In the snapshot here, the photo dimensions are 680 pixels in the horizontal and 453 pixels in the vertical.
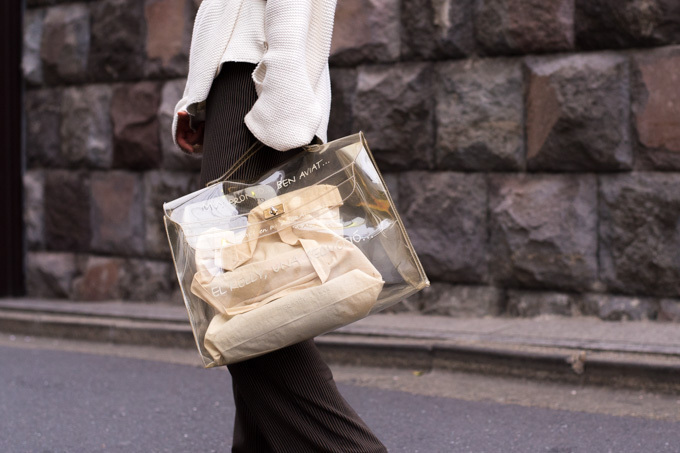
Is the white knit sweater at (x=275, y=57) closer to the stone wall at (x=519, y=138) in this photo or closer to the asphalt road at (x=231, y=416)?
the asphalt road at (x=231, y=416)

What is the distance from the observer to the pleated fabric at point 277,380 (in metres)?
2.22

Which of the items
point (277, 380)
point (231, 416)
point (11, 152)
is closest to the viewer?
point (277, 380)

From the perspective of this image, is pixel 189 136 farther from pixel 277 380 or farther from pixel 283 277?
pixel 277 380

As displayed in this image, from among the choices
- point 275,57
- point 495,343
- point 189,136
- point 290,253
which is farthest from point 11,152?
point 290,253

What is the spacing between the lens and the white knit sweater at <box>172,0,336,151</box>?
2.15 meters

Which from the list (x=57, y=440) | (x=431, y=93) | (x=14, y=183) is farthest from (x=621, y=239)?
(x=14, y=183)

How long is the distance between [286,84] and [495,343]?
2.67m

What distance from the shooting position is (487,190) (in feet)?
17.6

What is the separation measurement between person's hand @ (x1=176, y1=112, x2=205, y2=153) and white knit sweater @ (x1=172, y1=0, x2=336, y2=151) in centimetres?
11

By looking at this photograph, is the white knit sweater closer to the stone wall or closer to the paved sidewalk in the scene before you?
the paved sidewalk

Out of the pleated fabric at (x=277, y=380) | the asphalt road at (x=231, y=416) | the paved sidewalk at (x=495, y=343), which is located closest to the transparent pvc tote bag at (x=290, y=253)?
the pleated fabric at (x=277, y=380)

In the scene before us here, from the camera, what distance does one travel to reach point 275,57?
2.15m

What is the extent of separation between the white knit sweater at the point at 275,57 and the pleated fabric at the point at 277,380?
2.2 inches

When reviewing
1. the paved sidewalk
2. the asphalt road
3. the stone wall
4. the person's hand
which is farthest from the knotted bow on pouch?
the stone wall
